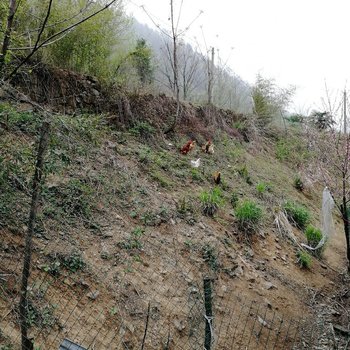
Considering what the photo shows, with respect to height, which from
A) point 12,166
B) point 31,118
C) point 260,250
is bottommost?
point 260,250

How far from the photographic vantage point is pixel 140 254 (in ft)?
14.4

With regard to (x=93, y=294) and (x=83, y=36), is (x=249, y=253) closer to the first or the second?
(x=93, y=294)

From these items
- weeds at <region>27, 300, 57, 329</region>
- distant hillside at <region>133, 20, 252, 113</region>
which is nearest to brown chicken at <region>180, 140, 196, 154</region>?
distant hillside at <region>133, 20, 252, 113</region>

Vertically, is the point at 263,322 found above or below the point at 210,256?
below

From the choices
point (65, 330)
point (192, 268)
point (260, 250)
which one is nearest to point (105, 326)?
point (65, 330)

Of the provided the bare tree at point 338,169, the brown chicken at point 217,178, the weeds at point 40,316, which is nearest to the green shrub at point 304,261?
the bare tree at point 338,169

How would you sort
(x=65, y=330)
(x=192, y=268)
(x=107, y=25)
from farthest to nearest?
(x=107, y=25) < (x=192, y=268) < (x=65, y=330)

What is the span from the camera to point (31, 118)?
239cm

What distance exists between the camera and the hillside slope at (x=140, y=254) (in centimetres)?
282

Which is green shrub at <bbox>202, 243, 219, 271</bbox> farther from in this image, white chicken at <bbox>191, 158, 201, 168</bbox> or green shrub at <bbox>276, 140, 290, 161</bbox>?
green shrub at <bbox>276, 140, 290, 161</bbox>

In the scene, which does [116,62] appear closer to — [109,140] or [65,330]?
[109,140]

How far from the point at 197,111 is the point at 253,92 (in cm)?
465

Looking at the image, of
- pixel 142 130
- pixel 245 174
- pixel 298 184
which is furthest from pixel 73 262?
pixel 298 184

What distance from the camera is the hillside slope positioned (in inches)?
111
